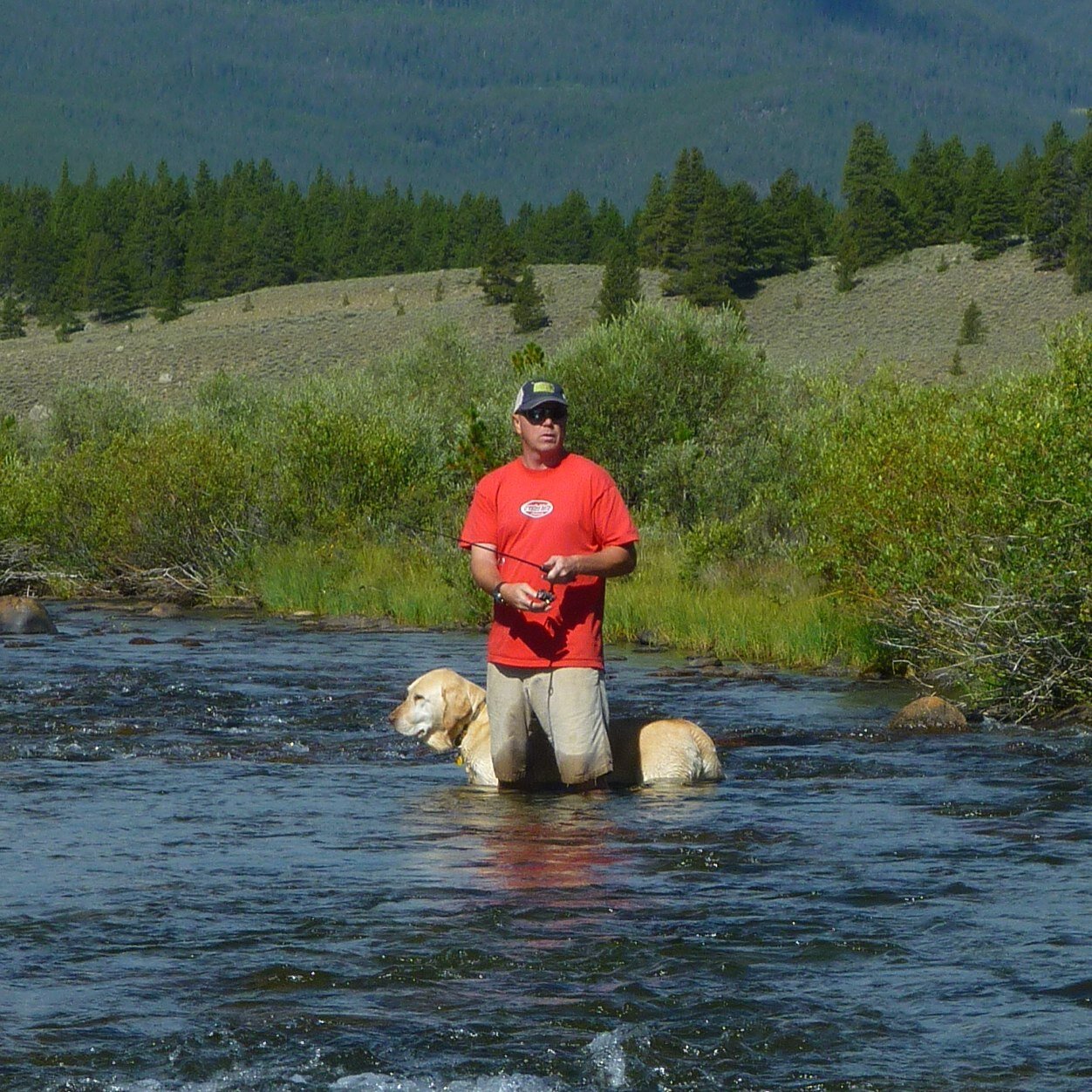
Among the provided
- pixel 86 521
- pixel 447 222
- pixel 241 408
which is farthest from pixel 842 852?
pixel 447 222

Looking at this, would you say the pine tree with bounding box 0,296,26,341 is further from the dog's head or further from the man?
the man

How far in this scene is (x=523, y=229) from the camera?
148 meters

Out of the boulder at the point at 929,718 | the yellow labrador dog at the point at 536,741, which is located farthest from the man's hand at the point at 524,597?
the boulder at the point at 929,718

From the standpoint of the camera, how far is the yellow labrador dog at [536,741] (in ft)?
33.5

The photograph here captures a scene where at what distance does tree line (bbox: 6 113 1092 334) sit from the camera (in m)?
93.8

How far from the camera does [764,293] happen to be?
307 ft

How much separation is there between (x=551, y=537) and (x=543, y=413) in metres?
0.63

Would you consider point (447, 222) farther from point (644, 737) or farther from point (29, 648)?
point (644, 737)

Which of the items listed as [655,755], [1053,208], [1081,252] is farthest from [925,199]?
[655,755]

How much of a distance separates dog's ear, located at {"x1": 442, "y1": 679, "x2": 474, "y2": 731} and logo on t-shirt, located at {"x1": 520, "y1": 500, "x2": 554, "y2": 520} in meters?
1.90

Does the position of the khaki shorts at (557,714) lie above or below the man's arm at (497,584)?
below

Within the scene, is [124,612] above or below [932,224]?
below

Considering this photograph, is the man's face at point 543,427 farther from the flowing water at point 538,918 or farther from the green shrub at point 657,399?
the green shrub at point 657,399

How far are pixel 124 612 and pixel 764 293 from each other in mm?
72678
